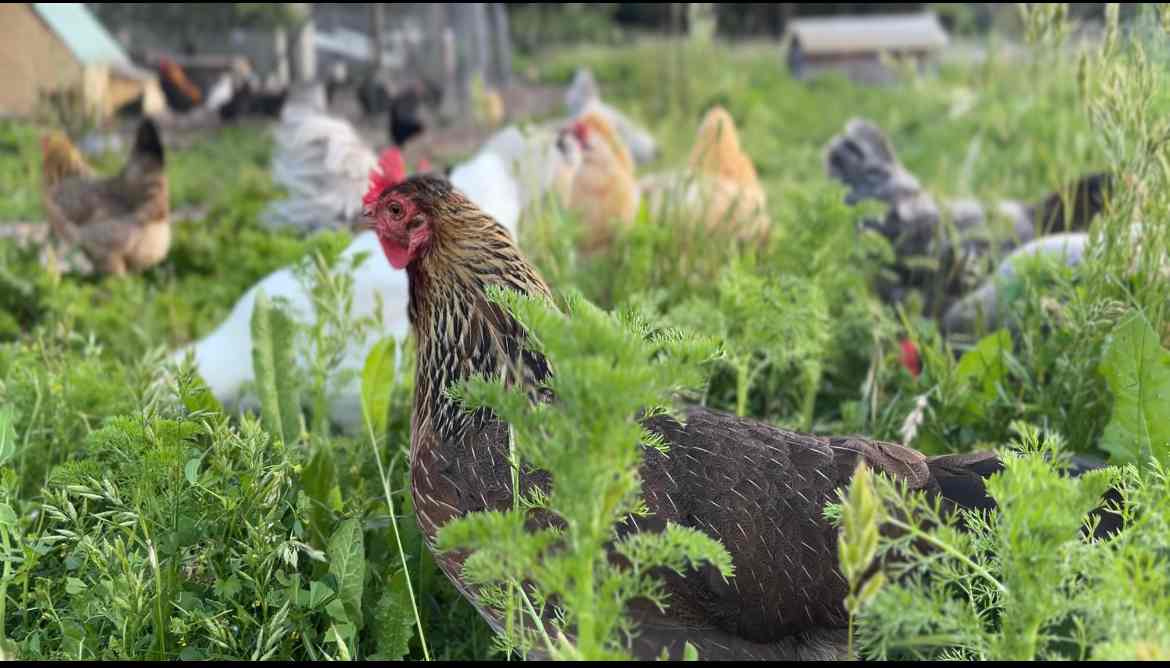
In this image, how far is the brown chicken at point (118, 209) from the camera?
15.0 ft

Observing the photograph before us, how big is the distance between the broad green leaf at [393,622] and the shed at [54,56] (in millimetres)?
3958

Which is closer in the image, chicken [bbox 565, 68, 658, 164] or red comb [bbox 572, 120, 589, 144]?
red comb [bbox 572, 120, 589, 144]

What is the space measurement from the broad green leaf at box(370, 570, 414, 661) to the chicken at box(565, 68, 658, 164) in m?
6.86

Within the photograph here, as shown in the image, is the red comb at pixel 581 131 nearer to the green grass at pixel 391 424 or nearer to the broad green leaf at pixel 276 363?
the green grass at pixel 391 424

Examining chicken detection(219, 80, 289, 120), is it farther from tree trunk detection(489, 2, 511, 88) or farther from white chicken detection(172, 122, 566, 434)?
white chicken detection(172, 122, 566, 434)

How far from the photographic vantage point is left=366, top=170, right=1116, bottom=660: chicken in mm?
1604

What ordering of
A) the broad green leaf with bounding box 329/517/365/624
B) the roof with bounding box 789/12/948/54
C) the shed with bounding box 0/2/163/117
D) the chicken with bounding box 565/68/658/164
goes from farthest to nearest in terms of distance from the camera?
the roof with bounding box 789/12/948/54 → the chicken with bounding box 565/68/658/164 → the shed with bounding box 0/2/163/117 → the broad green leaf with bounding box 329/517/365/624

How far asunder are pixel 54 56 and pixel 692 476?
4.80m

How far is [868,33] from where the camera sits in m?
12.7

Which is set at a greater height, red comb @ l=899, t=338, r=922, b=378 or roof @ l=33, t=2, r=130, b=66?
roof @ l=33, t=2, r=130, b=66

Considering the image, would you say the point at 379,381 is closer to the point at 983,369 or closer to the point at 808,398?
the point at 808,398

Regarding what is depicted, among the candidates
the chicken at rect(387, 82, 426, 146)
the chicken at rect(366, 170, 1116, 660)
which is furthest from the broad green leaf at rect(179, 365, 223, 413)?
the chicken at rect(387, 82, 426, 146)

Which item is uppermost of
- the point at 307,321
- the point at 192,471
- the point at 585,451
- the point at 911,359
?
the point at 585,451

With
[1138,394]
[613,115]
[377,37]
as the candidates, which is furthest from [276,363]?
→ [613,115]
